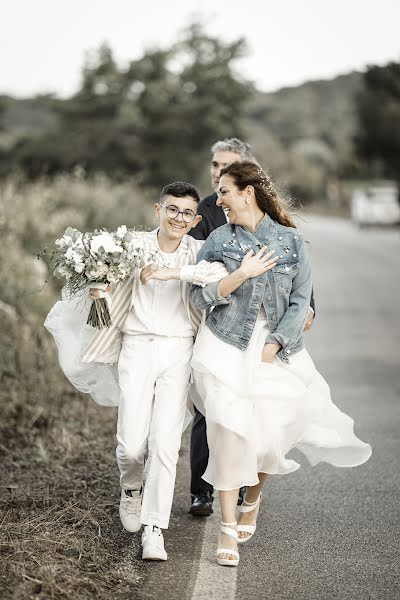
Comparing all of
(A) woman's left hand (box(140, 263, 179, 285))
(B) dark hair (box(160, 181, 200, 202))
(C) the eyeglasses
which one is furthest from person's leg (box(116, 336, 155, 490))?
(B) dark hair (box(160, 181, 200, 202))

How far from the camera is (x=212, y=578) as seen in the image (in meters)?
4.69

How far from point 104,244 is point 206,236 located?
1.39 metres

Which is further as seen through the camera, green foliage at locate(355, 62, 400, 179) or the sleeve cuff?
green foliage at locate(355, 62, 400, 179)

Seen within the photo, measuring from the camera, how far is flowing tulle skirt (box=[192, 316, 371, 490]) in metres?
5.00

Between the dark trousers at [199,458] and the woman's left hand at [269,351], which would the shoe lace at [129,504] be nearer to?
the dark trousers at [199,458]

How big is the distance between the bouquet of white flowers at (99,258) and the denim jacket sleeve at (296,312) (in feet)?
2.66

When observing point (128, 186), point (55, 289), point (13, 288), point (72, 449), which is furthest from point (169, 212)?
point (128, 186)

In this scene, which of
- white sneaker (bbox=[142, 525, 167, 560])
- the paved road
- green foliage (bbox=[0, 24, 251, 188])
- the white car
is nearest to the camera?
the paved road

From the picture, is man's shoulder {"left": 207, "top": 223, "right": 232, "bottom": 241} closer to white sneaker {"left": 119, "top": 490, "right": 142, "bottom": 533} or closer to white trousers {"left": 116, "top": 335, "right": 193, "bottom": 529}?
white trousers {"left": 116, "top": 335, "right": 193, "bottom": 529}

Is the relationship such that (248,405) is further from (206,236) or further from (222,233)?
(206,236)

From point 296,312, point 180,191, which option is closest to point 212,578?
point 296,312

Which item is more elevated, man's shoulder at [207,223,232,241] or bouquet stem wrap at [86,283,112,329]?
man's shoulder at [207,223,232,241]

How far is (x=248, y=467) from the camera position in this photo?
5023 millimetres

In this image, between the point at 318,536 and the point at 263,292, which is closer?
the point at 263,292
